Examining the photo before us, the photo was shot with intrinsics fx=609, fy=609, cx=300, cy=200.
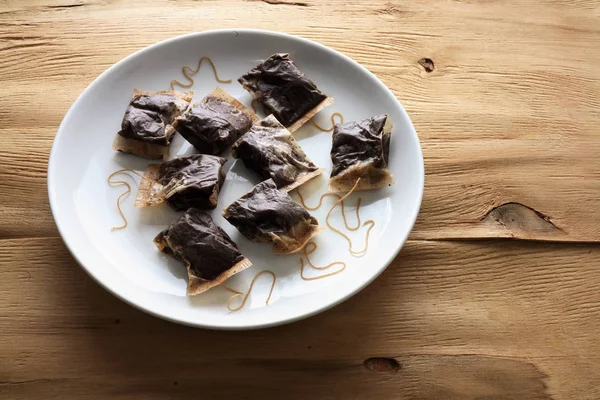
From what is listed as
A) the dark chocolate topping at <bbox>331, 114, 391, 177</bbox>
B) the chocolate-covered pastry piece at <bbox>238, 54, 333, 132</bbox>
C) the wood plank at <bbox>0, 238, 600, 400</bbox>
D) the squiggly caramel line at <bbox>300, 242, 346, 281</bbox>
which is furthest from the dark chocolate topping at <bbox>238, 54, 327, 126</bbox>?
the wood plank at <bbox>0, 238, 600, 400</bbox>

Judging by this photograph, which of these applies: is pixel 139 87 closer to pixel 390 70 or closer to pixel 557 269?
pixel 390 70

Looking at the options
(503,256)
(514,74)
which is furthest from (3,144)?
(514,74)

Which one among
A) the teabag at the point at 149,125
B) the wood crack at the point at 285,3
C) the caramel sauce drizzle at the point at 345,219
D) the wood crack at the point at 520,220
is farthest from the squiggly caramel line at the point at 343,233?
the wood crack at the point at 285,3

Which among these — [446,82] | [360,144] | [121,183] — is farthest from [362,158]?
[121,183]

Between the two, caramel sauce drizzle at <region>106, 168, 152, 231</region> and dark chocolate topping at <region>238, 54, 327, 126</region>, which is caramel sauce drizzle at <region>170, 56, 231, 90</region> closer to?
dark chocolate topping at <region>238, 54, 327, 126</region>

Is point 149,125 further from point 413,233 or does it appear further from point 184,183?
point 413,233

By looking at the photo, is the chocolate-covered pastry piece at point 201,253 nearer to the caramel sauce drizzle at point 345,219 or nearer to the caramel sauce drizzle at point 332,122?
the caramel sauce drizzle at point 345,219
